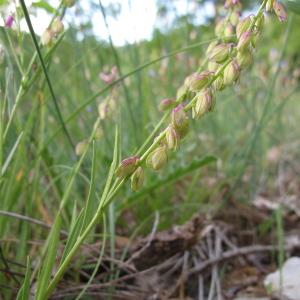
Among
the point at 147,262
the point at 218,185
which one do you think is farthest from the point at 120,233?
the point at 218,185

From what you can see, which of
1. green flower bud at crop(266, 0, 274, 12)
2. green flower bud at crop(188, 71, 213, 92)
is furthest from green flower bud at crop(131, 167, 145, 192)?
A: green flower bud at crop(266, 0, 274, 12)

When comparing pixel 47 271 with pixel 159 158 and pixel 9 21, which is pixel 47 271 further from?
pixel 9 21

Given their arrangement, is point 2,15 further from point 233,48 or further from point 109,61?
point 109,61

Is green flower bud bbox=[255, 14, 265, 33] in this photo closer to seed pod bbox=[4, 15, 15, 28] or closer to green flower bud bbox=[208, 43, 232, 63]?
green flower bud bbox=[208, 43, 232, 63]

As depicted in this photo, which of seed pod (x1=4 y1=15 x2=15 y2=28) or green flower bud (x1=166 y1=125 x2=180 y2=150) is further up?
seed pod (x1=4 y1=15 x2=15 y2=28)

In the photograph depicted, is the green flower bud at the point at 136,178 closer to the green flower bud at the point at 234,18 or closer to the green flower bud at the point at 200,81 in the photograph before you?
the green flower bud at the point at 200,81

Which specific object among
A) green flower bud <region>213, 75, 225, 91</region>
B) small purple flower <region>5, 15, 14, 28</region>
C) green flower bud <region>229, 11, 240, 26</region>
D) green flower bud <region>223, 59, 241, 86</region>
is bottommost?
green flower bud <region>213, 75, 225, 91</region>

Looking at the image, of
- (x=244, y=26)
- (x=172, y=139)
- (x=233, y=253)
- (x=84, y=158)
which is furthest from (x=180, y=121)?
(x=233, y=253)
